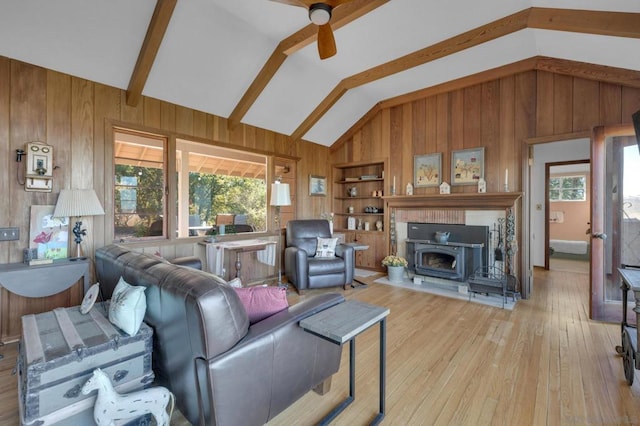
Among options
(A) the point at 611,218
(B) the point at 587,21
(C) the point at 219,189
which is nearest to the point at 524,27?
(B) the point at 587,21

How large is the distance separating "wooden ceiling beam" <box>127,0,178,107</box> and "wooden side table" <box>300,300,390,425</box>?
2987mm

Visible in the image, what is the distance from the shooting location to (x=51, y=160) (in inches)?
109

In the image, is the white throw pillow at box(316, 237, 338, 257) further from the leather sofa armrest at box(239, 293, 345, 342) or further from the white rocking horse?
the white rocking horse

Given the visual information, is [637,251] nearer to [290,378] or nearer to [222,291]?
[290,378]

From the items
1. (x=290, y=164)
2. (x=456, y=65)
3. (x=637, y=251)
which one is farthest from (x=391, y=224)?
(x=637, y=251)

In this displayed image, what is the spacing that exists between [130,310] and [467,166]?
4647 mm

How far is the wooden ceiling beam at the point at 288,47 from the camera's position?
277 centimetres

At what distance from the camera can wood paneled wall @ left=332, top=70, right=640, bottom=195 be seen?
3.46m

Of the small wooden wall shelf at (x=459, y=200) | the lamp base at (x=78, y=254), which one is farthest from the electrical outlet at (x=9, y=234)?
the small wooden wall shelf at (x=459, y=200)

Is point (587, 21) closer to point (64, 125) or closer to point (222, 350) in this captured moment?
point (222, 350)

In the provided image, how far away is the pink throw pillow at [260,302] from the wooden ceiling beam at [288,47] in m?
2.76

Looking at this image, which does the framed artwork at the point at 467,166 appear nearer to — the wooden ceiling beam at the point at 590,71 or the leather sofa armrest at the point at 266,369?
the wooden ceiling beam at the point at 590,71

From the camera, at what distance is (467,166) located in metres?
4.47

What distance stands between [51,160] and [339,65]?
11.6 feet
